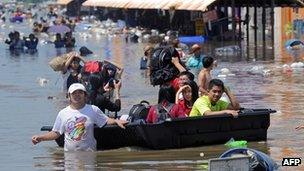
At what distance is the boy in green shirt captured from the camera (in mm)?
14117

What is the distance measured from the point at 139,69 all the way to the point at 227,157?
2287 centimetres

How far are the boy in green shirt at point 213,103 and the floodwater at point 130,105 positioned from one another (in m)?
0.52

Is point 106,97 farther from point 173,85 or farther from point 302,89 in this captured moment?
point 302,89

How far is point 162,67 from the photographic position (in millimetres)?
15953

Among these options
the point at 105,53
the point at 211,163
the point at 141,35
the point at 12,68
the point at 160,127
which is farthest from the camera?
the point at 141,35

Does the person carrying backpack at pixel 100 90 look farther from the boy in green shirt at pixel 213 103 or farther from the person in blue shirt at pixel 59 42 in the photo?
the person in blue shirt at pixel 59 42

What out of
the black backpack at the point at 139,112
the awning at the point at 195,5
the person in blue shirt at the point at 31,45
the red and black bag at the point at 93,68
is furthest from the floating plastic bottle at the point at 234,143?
the person in blue shirt at the point at 31,45

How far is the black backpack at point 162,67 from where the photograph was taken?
15781mm

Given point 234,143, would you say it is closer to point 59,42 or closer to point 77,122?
point 77,122

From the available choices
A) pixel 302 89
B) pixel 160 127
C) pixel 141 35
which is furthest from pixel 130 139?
pixel 141 35

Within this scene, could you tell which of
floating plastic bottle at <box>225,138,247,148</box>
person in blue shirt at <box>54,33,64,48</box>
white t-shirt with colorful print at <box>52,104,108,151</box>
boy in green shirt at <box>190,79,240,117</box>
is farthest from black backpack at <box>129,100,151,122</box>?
person in blue shirt at <box>54,33,64,48</box>

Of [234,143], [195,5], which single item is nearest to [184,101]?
[234,143]

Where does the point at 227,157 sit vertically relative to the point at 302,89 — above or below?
above

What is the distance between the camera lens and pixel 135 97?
23734 mm
